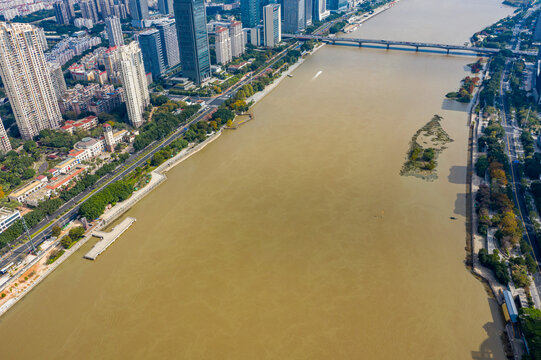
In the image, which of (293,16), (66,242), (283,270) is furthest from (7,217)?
(293,16)

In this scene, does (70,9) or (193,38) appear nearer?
(193,38)

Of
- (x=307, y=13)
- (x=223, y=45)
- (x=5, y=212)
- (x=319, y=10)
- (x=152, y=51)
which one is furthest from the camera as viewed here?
(x=319, y=10)

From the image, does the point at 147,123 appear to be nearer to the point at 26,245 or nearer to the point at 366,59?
the point at 26,245

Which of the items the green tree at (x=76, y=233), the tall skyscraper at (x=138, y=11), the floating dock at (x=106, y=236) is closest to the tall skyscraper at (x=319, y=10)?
the tall skyscraper at (x=138, y=11)

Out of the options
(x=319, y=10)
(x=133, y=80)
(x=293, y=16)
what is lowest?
(x=133, y=80)

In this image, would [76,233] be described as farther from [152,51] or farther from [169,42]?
[169,42]

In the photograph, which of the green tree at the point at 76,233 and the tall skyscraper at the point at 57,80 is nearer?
the green tree at the point at 76,233

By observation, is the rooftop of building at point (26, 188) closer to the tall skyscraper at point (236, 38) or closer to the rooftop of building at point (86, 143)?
the rooftop of building at point (86, 143)

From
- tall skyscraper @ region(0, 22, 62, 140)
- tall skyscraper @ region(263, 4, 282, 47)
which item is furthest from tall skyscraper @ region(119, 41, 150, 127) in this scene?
tall skyscraper @ region(263, 4, 282, 47)
